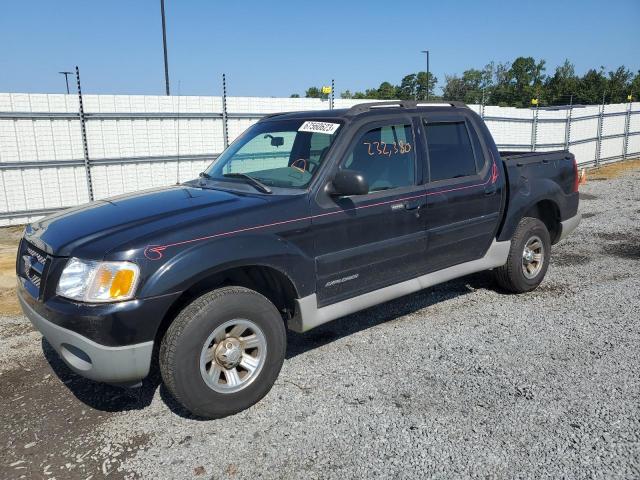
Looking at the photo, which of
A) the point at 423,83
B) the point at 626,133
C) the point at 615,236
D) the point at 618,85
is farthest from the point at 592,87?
the point at 615,236

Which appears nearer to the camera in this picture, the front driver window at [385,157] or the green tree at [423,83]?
the front driver window at [385,157]

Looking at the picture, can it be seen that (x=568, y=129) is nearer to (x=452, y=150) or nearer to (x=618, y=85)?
(x=452, y=150)

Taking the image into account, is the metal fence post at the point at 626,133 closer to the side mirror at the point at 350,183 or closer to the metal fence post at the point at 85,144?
the metal fence post at the point at 85,144

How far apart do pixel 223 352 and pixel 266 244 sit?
2.38ft

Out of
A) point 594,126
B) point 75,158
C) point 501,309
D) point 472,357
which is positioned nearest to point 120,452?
point 472,357

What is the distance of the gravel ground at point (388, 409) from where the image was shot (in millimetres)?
2805

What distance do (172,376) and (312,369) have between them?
1.26 m

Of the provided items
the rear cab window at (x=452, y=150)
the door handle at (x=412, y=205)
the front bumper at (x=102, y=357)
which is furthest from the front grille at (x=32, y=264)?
the rear cab window at (x=452, y=150)

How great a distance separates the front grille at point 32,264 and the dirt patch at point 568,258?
600cm

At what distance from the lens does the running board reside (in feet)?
11.8

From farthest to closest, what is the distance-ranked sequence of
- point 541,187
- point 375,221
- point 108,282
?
point 541,187 < point 375,221 < point 108,282

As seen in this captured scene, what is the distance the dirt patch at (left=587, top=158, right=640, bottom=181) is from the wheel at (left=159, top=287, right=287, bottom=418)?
51.7 ft

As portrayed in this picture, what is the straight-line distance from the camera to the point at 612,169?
18281 millimetres

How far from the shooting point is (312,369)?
3922 millimetres
